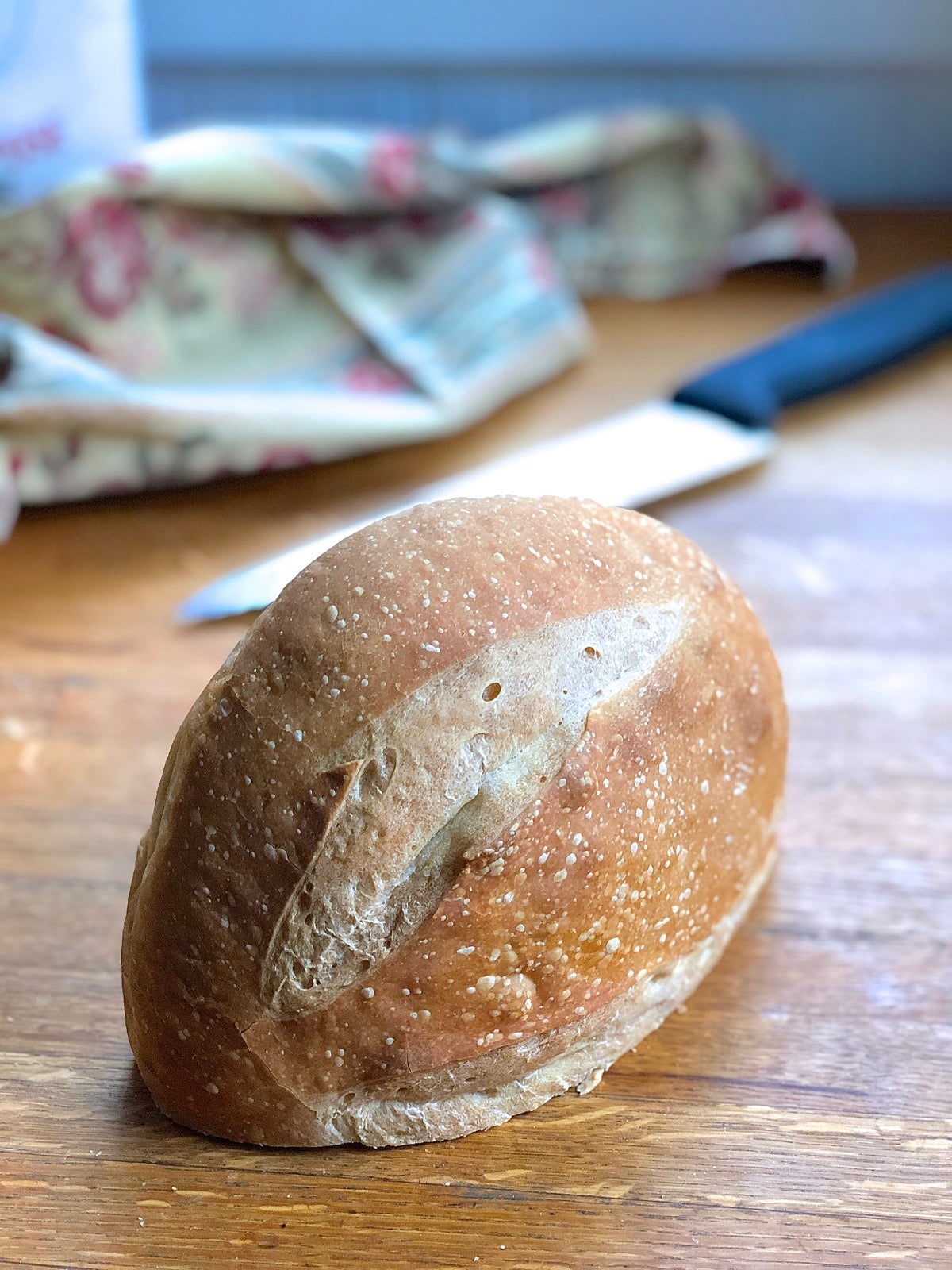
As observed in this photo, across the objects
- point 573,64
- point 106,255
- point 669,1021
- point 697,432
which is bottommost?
point 669,1021

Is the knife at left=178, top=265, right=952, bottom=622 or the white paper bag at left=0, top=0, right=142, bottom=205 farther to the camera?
the white paper bag at left=0, top=0, right=142, bottom=205

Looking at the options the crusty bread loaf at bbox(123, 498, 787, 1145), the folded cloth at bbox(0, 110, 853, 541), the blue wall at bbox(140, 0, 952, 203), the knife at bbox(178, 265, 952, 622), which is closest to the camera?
the crusty bread loaf at bbox(123, 498, 787, 1145)

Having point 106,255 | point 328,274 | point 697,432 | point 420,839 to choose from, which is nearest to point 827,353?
point 697,432

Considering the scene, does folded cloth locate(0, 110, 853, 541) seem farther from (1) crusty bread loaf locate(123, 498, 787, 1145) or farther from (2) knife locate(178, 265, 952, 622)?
(1) crusty bread loaf locate(123, 498, 787, 1145)

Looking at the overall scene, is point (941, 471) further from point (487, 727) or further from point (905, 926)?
point (487, 727)

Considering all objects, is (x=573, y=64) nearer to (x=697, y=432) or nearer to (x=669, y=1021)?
(x=697, y=432)

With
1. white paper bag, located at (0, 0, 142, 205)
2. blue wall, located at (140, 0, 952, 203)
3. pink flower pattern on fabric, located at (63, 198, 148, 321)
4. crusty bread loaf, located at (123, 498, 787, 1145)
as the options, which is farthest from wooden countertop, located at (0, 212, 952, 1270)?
blue wall, located at (140, 0, 952, 203)

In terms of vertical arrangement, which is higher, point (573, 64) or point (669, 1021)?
point (573, 64)
